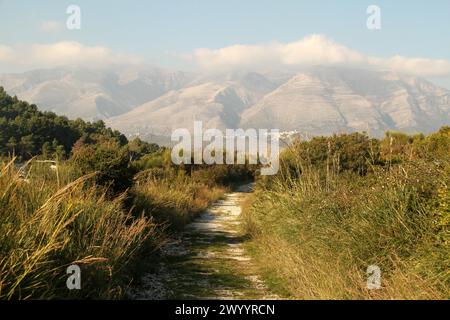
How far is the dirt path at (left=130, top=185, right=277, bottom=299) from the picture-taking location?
23.9 feet

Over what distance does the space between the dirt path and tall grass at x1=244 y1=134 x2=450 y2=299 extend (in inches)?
19.4

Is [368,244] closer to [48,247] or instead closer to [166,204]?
[48,247]

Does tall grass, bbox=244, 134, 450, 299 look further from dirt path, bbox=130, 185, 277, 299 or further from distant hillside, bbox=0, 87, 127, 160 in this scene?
distant hillside, bbox=0, 87, 127, 160

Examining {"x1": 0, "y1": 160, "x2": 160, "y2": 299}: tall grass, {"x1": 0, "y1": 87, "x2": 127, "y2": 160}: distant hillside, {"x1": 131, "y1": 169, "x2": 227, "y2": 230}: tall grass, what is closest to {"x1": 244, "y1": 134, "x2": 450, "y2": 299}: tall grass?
{"x1": 0, "y1": 160, "x2": 160, "y2": 299}: tall grass

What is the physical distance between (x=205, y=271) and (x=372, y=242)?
3.43 meters

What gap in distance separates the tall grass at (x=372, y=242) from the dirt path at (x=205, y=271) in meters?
0.49

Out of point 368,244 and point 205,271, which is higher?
point 368,244

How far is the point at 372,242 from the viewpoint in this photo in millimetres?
6285

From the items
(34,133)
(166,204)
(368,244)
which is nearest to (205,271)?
(368,244)

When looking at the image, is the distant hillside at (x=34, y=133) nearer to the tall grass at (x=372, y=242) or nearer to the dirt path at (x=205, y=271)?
the dirt path at (x=205, y=271)

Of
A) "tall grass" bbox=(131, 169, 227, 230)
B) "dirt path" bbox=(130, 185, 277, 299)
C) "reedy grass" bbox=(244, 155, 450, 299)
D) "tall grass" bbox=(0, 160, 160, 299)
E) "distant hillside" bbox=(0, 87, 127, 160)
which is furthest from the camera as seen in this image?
"distant hillside" bbox=(0, 87, 127, 160)

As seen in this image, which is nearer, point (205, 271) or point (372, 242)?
point (372, 242)
